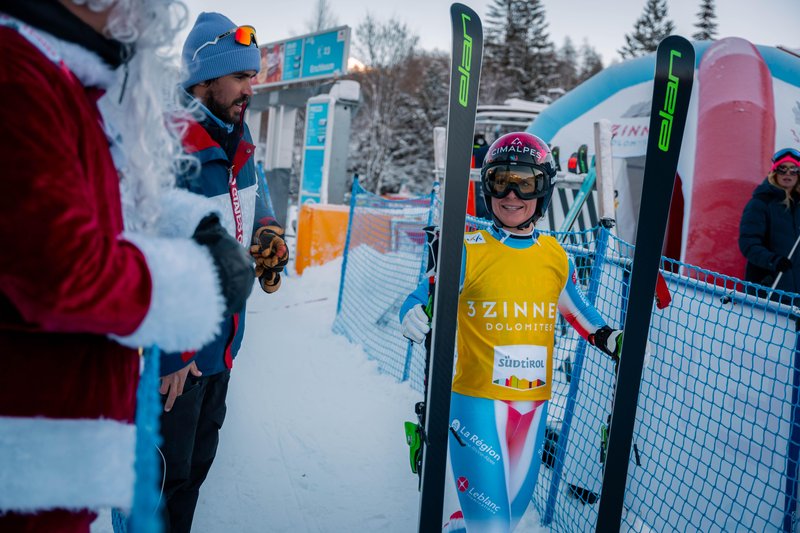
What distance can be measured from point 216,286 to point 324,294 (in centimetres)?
736

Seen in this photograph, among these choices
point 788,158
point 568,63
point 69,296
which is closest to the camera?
point 69,296

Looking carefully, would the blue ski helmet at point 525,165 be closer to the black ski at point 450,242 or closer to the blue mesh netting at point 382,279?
the black ski at point 450,242

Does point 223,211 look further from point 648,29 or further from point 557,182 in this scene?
point 648,29

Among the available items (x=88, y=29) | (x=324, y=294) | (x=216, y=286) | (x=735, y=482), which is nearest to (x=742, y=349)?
(x=735, y=482)

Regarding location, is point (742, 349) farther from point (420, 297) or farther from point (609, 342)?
point (420, 297)

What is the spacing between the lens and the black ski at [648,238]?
206 cm

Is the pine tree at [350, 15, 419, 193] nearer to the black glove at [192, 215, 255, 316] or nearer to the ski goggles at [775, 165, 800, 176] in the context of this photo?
the ski goggles at [775, 165, 800, 176]

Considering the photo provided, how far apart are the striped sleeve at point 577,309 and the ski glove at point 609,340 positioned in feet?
0.12

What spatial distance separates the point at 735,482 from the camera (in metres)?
2.37

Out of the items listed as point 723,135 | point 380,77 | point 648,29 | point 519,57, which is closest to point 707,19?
A: point 648,29

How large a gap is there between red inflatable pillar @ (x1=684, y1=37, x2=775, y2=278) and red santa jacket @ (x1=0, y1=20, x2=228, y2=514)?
6.73 metres

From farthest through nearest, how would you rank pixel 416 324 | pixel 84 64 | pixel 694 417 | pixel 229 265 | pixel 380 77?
pixel 380 77 → pixel 694 417 → pixel 416 324 → pixel 229 265 → pixel 84 64

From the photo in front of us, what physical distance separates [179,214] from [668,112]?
183 centimetres

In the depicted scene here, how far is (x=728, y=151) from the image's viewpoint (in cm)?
646
